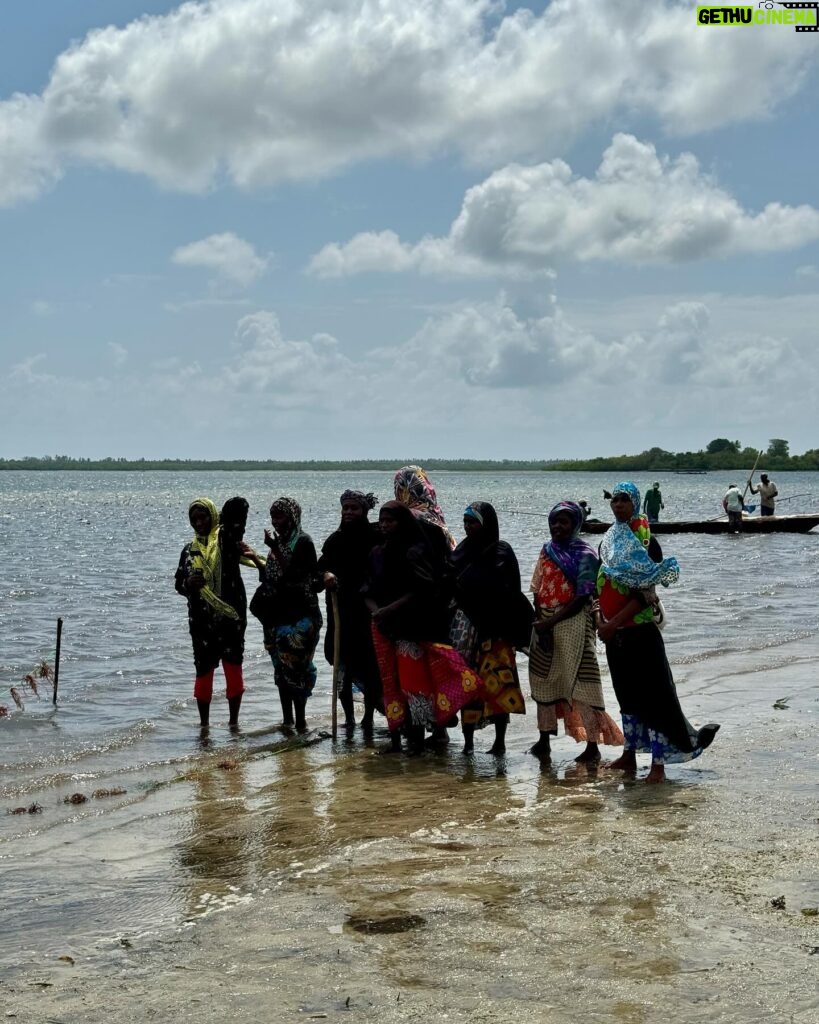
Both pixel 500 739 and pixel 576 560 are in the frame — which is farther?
pixel 500 739

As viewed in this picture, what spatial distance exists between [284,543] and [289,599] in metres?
0.41

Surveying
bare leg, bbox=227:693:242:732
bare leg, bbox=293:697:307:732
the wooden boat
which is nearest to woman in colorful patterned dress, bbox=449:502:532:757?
bare leg, bbox=293:697:307:732

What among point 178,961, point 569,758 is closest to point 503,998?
point 178,961

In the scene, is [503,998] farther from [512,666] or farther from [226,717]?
[226,717]

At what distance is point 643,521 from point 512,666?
4.96 feet

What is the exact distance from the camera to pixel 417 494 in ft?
26.0

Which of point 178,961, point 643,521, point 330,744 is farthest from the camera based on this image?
point 330,744

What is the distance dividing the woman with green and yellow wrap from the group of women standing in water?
37 mm

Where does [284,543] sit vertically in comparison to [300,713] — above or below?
above

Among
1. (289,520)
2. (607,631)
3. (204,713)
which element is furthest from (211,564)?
(607,631)

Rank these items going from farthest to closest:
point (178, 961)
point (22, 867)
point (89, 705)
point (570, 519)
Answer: point (89, 705), point (570, 519), point (22, 867), point (178, 961)

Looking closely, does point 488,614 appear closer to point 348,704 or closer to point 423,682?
point 423,682

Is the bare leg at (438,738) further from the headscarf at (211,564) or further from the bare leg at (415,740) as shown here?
the headscarf at (211,564)

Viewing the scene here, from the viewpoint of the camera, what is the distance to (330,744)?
8.50 meters
